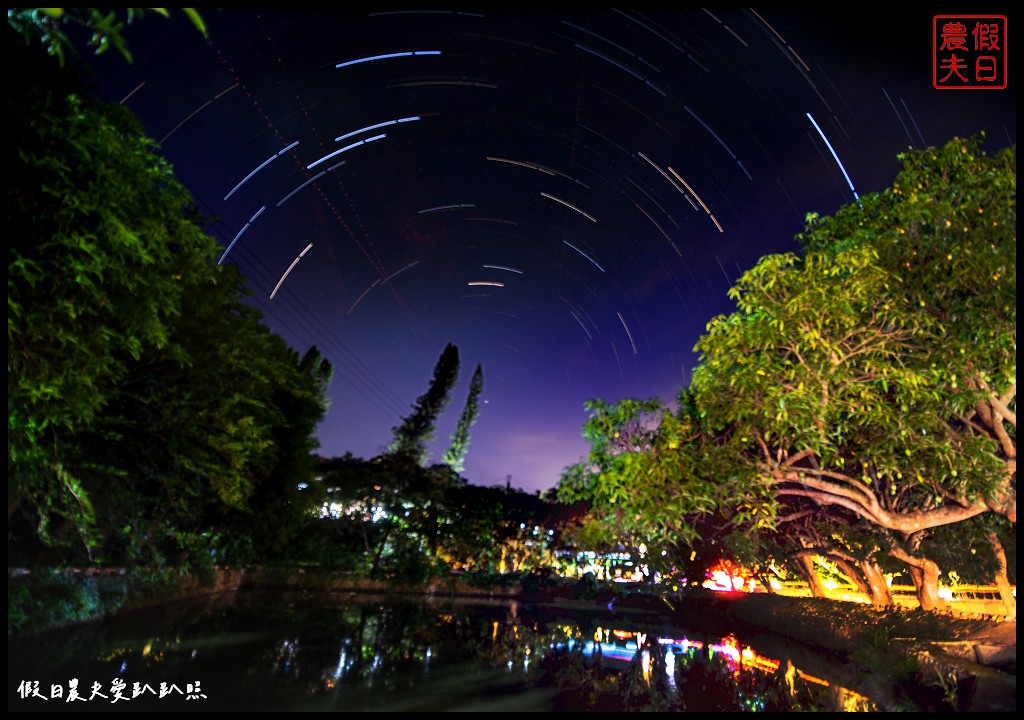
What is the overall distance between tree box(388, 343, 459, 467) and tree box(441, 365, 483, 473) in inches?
239

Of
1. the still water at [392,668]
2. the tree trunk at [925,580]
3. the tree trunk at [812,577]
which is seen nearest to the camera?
the still water at [392,668]

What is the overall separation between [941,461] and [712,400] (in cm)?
290

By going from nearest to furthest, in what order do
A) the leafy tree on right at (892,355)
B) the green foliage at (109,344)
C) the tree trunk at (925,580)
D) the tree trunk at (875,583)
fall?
the green foliage at (109,344) → the leafy tree on right at (892,355) → the tree trunk at (925,580) → the tree trunk at (875,583)

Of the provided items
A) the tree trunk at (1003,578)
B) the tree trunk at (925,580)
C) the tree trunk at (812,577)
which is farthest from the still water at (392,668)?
the tree trunk at (1003,578)

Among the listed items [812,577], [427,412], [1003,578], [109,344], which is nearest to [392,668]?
[109,344]

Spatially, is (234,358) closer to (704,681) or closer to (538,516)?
(704,681)

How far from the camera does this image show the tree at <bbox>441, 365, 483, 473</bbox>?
49.0 m

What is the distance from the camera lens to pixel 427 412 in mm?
41656

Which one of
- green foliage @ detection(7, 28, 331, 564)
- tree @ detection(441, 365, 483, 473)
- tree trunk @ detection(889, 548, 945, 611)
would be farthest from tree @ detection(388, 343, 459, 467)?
tree trunk @ detection(889, 548, 945, 611)

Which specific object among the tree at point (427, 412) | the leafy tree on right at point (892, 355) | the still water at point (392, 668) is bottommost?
the still water at point (392, 668)

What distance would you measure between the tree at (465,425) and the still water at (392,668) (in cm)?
3228

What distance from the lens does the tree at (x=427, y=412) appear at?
41.3 m

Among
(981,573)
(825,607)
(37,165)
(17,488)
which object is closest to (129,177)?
(37,165)

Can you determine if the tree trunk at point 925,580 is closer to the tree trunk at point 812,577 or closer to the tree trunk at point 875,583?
the tree trunk at point 875,583
